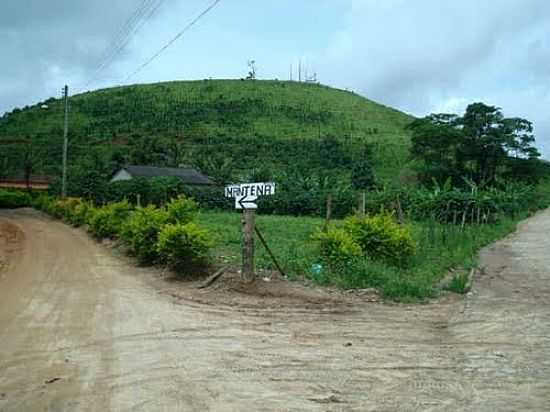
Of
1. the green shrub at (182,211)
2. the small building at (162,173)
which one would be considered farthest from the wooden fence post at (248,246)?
the small building at (162,173)

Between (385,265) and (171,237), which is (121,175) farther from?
(385,265)

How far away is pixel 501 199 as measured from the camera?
A: 123 feet

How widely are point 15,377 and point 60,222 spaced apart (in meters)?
29.2

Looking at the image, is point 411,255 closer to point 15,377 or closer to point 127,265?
point 127,265

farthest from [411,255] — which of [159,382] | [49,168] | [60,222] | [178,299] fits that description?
[49,168]

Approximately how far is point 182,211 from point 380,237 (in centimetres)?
493

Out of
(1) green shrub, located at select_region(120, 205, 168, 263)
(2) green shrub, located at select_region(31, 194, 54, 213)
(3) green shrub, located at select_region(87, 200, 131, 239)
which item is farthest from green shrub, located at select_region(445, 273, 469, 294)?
(2) green shrub, located at select_region(31, 194, 54, 213)

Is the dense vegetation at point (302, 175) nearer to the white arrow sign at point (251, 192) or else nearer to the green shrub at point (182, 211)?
the green shrub at point (182, 211)

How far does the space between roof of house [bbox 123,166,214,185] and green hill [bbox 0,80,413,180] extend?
3.85 m

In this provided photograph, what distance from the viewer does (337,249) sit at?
497 inches

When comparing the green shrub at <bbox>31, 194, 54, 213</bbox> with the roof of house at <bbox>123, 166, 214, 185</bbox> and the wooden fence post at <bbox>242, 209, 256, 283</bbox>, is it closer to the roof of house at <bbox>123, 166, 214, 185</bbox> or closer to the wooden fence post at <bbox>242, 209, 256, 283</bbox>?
the roof of house at <bbox>123, 166, 214, 185</bbox>

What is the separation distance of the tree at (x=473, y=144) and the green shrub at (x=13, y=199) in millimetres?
33330

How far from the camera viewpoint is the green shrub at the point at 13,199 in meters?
47.0

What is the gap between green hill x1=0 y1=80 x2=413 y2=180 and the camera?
66.2 m
